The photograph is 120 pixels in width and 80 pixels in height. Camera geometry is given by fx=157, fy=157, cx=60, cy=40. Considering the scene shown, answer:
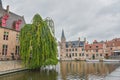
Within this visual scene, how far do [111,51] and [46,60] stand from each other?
40283 mm

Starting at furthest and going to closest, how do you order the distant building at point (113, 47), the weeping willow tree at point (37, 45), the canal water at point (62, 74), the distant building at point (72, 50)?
1. the distant building at point (72, 50)
2. the distant building at point (113, 47)
3. the weeping willow tree at point (37, 45)
4. the canal water at point (62, 74)

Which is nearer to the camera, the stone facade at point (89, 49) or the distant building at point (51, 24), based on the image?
the distant building at point (51, 24)

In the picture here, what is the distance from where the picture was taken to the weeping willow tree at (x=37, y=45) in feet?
63.6

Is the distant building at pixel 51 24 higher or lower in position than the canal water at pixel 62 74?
higher

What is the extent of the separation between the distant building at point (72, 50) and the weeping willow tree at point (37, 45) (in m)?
39.1

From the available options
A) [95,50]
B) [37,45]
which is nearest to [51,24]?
[37,45]

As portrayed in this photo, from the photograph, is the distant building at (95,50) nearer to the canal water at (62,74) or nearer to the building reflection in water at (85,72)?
the building reflection in water at (85,72)

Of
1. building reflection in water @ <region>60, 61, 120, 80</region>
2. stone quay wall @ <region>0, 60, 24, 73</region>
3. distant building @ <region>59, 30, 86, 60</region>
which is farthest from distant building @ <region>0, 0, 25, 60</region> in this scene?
distant building @ <region>59, 30, 86, 60</region>

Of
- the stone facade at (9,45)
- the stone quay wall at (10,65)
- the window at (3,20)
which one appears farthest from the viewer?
the window at (3,20)

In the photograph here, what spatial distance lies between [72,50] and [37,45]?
42.4m

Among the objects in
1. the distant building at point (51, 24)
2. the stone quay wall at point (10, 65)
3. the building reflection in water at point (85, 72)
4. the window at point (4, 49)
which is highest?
the distant building at point (51, 24)

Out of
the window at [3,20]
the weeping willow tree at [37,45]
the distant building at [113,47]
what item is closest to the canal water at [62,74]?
the weeping willow tree at [37,45]

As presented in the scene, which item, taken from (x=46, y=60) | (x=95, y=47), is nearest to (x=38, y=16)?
(x=46, y=60)

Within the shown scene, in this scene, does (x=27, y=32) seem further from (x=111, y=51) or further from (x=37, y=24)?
(x=111, y=51)
